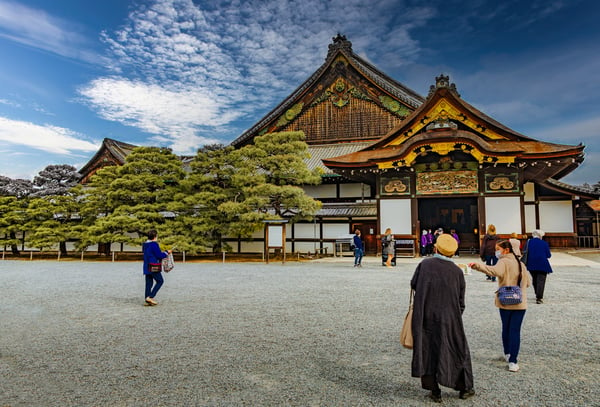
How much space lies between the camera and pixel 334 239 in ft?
70.8

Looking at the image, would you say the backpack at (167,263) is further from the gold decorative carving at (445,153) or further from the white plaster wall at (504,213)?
the white plaster wall at (504,213)

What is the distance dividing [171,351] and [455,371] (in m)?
3.46

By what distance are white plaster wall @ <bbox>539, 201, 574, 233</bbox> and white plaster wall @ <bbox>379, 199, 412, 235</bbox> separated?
833 cm

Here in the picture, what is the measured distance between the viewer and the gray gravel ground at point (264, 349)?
3.82 metres

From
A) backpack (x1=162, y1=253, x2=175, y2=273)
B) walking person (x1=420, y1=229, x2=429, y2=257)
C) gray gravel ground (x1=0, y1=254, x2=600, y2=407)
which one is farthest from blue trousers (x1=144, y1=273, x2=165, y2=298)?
walking person (x1=420, y1=229, x2=429, y2=257)

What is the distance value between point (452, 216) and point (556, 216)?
16.9 feet

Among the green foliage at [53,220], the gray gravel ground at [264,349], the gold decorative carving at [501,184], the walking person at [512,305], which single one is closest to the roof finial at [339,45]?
the gold decorative carving at [501,184]

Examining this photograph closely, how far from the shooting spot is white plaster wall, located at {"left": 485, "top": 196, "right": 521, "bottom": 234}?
56.4 feet

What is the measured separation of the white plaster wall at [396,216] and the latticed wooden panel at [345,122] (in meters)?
6.82

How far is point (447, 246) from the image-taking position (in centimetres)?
367

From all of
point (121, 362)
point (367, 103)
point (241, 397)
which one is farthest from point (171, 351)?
point (367, 103)

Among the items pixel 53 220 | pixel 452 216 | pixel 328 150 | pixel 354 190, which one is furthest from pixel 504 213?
pixel 53 220

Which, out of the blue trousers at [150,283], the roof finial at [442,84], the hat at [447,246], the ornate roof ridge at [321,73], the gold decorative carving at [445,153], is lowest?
the blue trousers at [150,283]

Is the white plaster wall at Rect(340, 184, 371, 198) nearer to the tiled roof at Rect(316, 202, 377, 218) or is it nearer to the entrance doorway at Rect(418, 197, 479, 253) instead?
the tiled roof at Rect(316, 202, 377, 218)
